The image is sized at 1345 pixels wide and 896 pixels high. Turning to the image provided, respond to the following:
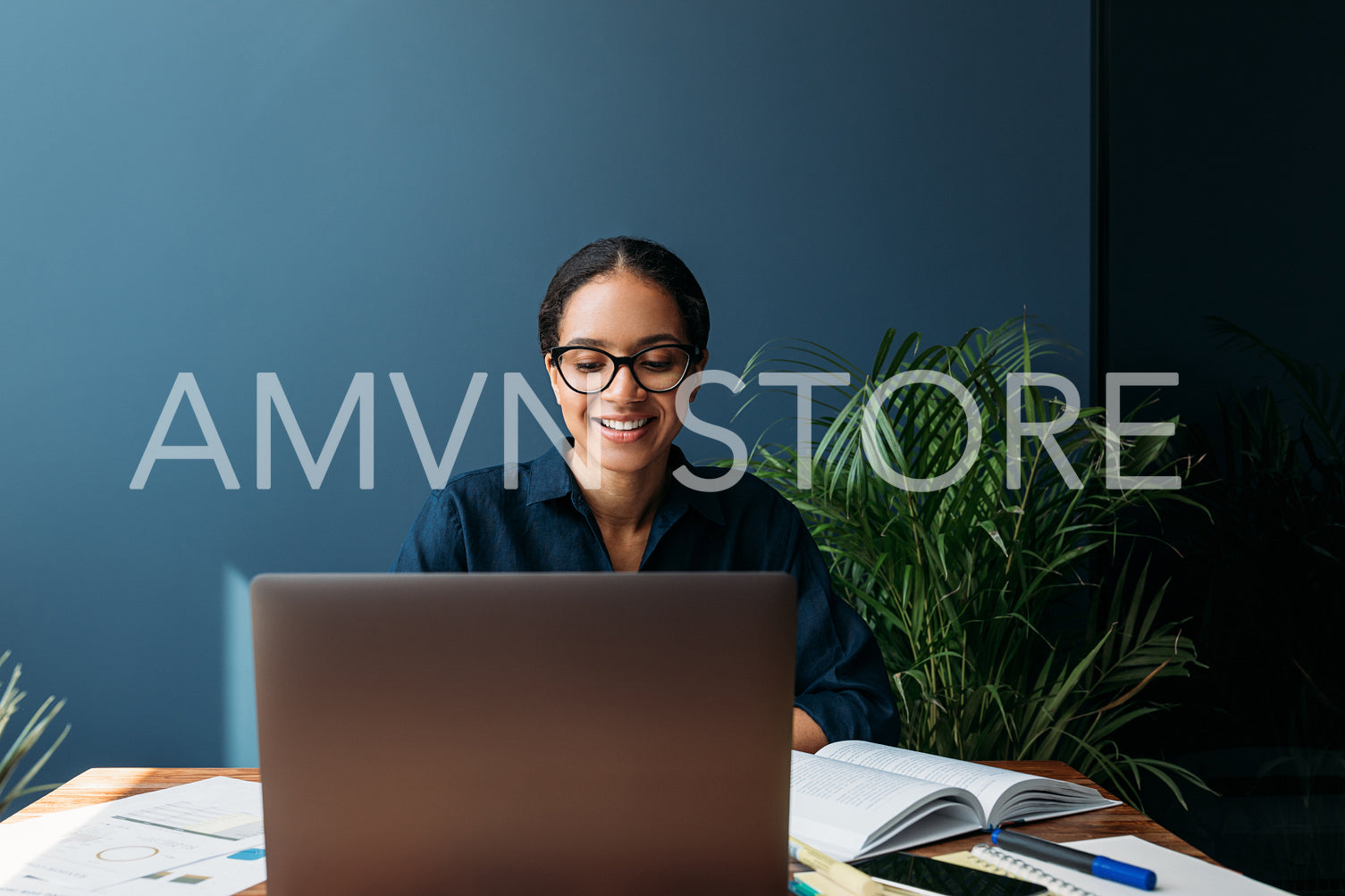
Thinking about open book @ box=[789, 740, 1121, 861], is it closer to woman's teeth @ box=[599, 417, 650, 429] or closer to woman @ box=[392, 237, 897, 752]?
woman @ box=[392, 237, 897, 752]

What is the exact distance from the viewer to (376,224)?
2850 mm

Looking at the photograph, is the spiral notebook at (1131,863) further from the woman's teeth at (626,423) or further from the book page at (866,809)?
the woman's teeth at (626,423)

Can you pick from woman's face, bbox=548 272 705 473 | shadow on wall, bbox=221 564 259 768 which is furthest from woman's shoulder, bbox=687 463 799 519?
shadow on wall, bbox=221 564 259 768

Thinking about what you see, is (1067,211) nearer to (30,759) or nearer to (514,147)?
(514,147)

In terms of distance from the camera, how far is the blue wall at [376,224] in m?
2.78

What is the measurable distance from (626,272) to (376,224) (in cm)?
153

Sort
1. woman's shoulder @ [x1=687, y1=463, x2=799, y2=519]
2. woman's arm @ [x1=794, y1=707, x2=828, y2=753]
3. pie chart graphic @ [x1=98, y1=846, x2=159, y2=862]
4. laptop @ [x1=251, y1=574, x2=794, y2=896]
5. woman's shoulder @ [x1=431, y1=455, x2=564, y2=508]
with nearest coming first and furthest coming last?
1. laptop @ [x1=251, y1=574, x2=794, y2=896]
2. pie chart graphic @ [x1=98, y1=846, x2=159, y2=862]
3. woman's arm @ [x1=794, y1=707, x2=828, y2=753]
4. woman's shoulder @ [x1=431, y1=455, x2=564, y2=508]
5. woman's shoulder @ [x1=687, y1=463, x2=799, y2=519]

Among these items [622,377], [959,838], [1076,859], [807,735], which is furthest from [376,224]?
[1076,859]

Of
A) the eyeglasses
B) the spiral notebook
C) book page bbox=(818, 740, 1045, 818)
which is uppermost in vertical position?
the eyeglasses

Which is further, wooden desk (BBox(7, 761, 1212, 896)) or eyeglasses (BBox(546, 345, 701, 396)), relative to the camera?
eyeglasses (BBox(546, 345, 701, 396))

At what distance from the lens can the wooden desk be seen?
994 mm

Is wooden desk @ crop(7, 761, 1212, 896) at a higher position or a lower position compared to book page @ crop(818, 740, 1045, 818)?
lower

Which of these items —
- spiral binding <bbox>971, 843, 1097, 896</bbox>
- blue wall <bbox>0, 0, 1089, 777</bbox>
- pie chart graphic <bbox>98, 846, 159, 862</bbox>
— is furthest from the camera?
blue wall <bbox>0, 0, 1089, 777</bbox>

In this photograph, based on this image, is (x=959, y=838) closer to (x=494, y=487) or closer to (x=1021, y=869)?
(x=1021, y=869)
